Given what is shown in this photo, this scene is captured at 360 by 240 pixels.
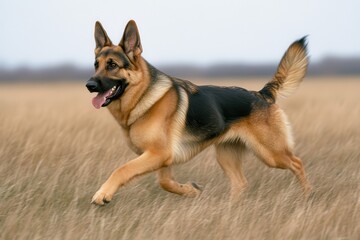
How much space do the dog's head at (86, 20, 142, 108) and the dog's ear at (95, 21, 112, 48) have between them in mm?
90

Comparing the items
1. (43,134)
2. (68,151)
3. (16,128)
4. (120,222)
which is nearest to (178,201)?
(120,222)

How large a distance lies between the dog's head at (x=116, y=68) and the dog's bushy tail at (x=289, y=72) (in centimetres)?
173

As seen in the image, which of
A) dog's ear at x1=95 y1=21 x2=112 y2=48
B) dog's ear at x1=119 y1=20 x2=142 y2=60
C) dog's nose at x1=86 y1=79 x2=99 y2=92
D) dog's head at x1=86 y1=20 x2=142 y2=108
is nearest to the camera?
dog's nose at x1=86 y1=79 x2=99 y2=92

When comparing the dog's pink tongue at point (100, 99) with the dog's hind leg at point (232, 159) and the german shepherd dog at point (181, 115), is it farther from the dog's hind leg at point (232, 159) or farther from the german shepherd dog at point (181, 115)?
the dog's hind leg at point (232, 159)

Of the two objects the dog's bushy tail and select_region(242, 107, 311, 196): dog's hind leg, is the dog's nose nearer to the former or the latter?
select_region(242, 107, 311, 196): dog's hind leg

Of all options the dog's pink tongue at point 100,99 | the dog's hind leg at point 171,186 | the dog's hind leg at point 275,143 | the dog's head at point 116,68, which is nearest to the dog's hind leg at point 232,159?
the dog's hind leg at point 275,143

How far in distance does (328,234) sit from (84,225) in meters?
1.89

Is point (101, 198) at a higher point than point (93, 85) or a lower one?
lower

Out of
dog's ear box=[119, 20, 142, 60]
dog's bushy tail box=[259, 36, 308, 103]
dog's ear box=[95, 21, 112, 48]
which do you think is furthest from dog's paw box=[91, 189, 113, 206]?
dog's bushy tail box=[259, 36, 308, 103]

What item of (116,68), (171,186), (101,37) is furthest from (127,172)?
(101,37)

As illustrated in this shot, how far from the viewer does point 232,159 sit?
242 inches

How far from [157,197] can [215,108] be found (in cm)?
109

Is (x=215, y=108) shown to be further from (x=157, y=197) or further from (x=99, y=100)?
(x=99, y=100)

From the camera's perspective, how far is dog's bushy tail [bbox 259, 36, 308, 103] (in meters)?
6.18
